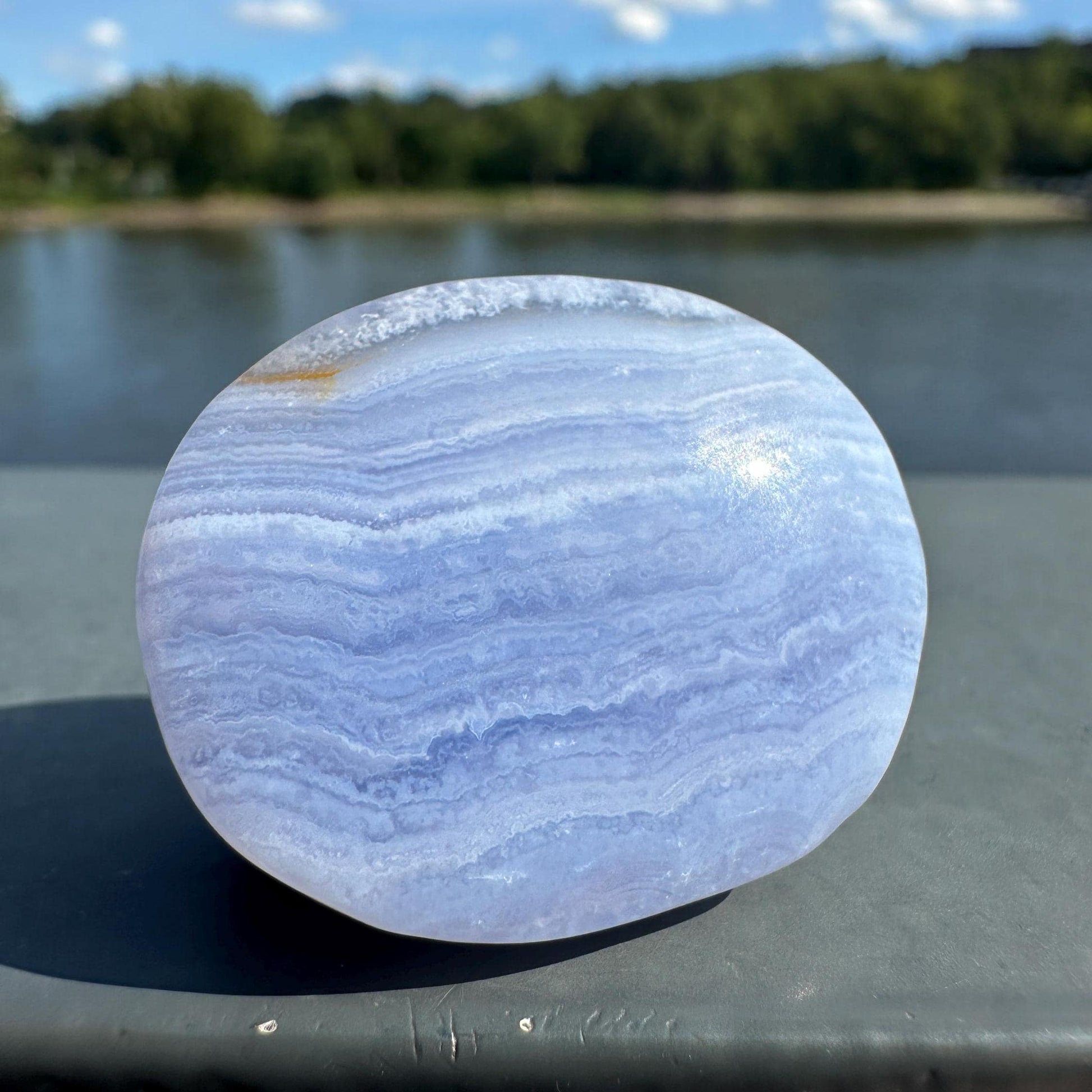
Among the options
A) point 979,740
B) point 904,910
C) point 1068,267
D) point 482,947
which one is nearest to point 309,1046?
point 482,947

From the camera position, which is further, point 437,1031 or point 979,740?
point 979,740

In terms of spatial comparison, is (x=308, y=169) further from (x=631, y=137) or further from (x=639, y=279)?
(x=639, y=279)

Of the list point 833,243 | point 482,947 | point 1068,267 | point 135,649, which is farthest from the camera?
point 833,243

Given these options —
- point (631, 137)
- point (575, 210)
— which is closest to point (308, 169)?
point (575, 210)

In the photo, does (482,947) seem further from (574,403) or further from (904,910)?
(574,403)

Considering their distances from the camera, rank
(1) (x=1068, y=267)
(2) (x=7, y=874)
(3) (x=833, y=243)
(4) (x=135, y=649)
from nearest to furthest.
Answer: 1. (2) (x=7, y=874)
2. (4) (x=135, y=649)
3. (1) (x=1068, y=267)
4. (3) (x=833, y=243)

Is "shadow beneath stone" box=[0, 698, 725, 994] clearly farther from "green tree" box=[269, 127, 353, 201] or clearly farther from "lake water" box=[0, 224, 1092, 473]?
"green tree" box=[269, 127, 353, 201]
